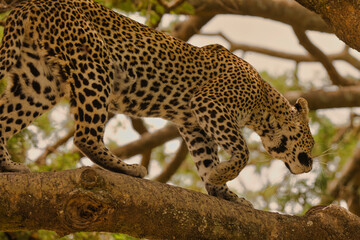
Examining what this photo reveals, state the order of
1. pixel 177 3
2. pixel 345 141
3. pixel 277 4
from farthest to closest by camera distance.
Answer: pixel 345 141 → pixel 277 4 → pixel 177 3

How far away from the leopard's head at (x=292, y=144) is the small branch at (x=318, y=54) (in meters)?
3.44

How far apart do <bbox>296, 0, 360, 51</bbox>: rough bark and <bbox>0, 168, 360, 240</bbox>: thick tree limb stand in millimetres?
2032

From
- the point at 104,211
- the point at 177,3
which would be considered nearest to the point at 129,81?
the point at 104,211

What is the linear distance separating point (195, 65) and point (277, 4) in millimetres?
4551

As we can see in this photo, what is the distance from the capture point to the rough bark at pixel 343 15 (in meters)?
6.91

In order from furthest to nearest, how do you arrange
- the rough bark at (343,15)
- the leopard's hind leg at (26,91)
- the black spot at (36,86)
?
the black spot at (36,86) → the leopard's hind leg at (26,91) → the rough bark at (343,15)

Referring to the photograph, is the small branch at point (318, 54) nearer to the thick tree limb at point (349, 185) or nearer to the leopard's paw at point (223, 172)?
the thick tree limb at point (349, 185)

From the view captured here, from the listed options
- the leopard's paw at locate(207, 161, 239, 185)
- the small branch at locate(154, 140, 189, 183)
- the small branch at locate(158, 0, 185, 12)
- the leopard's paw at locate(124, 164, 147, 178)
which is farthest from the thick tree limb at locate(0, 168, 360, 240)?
the small branch at locate(154, 140, 189, 183)

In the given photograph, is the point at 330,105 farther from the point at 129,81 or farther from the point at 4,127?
the point at 4,127

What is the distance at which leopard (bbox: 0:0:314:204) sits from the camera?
22.2ft

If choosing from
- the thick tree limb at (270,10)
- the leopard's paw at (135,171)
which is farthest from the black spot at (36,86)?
the thick tree limb at (270,10)

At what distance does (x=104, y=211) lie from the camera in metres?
5.54

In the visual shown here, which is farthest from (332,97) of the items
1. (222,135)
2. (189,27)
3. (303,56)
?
(222,135)

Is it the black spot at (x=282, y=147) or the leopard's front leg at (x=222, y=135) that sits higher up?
the leopard's front leg at (x=222, y=135)
